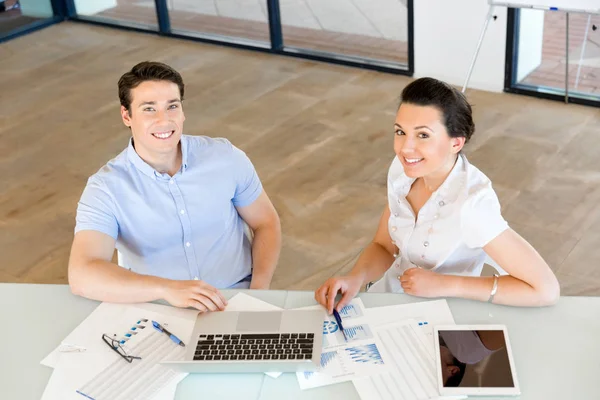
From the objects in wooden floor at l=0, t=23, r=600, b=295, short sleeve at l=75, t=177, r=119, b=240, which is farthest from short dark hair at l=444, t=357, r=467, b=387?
wooden floor at l=0, t=23, r=600, b=295

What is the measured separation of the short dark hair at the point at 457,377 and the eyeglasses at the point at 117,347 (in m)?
0.75

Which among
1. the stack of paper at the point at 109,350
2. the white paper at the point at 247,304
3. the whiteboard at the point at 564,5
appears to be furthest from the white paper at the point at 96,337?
the whiteboard at the point at 564,5

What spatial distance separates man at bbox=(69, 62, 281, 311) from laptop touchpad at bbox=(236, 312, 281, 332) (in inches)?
11.2

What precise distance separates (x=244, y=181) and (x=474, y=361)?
104 centimetres

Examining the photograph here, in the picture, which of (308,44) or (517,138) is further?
(308,44)

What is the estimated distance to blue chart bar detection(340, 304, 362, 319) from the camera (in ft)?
6.49

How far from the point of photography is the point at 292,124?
506cm

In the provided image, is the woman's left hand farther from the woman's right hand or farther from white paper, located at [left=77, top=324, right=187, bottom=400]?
white paper, located at [left=77, top=324, right=187, bottom=400]

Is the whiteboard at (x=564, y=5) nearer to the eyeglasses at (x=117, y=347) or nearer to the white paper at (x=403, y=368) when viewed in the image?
the white paper at (x=403, y=368)

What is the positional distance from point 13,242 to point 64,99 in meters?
2.06

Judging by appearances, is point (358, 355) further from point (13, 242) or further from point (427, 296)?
point (13, 242)

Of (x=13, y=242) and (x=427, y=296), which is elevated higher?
(x=427, y=296)

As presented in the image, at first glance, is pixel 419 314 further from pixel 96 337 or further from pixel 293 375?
pixel 96 337

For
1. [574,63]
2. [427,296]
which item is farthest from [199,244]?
[574,63]
